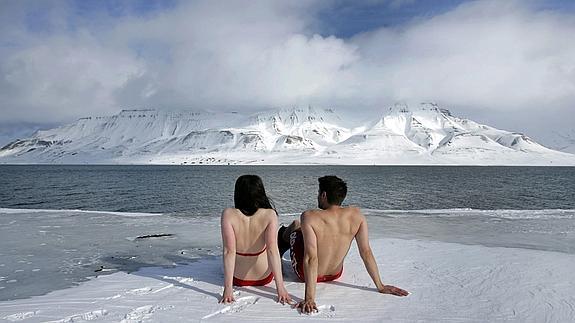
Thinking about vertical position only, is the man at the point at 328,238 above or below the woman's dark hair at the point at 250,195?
below

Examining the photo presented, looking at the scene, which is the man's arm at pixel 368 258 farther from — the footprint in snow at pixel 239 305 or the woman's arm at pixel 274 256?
the footprint in snow at pixel 239 305

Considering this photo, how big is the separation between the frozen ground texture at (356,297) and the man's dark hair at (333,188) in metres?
1.50

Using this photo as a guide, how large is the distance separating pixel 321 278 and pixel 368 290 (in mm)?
797

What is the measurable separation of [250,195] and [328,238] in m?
1.38

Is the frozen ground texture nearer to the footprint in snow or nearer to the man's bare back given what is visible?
the footprint in snow

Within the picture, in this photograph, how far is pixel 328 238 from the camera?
6688 mm

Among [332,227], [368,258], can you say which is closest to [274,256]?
[332,227]

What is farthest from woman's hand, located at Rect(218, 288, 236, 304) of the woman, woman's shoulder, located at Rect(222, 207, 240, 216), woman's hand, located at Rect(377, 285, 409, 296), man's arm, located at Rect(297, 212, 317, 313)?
woman's hand, located at Rect(377, 285, 409, 296)

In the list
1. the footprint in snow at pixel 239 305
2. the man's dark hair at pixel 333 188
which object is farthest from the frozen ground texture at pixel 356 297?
the man's dark hair at pixel 333 188

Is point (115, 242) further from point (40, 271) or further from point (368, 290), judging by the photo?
point (368, 290)

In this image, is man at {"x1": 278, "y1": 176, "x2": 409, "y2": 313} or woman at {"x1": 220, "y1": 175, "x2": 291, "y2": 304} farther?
woman at {"x1": 220, "y1": 175, "x2": 291, "y2": 304}

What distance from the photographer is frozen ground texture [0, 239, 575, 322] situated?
5.85 metres

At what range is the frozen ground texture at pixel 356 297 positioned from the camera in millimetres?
5852

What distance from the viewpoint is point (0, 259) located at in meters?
10.3
